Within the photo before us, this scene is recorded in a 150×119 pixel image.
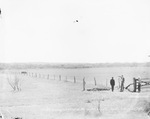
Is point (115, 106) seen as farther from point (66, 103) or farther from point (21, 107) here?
point (21, 107)

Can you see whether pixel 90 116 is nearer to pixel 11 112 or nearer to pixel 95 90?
pixel 11 112

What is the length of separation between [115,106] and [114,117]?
2357 mm

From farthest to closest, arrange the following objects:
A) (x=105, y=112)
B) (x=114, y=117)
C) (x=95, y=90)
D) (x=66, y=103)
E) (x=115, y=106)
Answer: (x=95, y=90)
(x=66, y=103)
(x=115, y=106)
(x=105, y=112)
(x=114, y=117)

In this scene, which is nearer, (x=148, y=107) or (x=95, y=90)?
(x=148, y=107)

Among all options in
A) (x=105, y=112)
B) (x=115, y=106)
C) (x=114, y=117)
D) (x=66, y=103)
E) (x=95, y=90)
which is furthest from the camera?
(x=95, y=90)

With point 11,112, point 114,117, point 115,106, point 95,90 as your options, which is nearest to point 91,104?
point 115,106

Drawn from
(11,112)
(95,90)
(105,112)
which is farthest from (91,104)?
(95,90)

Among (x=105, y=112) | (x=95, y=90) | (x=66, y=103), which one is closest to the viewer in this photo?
(x=105, y=112)

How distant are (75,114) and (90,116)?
0.67 meters

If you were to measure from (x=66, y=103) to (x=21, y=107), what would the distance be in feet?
→ 7.65

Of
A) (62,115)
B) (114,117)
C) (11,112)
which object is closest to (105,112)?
(114,117)

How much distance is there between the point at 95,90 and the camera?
21547 mm

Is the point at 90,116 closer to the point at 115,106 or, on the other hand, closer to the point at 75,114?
the point at 75,114

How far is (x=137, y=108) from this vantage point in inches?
516
